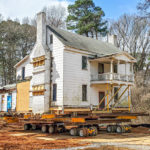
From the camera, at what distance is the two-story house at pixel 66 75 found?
881 inches

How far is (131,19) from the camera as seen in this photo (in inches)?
1815

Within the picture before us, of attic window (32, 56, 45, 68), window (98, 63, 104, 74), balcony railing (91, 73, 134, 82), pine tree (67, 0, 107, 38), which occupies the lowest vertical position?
A: balcony railing (91, 73, 134, 82)

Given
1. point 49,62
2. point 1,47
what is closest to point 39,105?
point 49,62

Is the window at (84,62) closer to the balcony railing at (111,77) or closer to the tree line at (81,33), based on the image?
the balcony railing at (111,77)

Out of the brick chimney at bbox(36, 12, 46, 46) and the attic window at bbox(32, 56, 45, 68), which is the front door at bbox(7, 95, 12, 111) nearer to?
the attic window at bbox(32, 56, 45, 68)

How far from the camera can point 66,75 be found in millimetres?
22297

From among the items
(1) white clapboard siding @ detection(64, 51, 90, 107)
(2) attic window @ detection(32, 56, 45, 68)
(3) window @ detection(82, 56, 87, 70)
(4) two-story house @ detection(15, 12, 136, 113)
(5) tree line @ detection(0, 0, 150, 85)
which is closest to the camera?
(1) white clapboard siding @ detection(64, 51, 90, 107)

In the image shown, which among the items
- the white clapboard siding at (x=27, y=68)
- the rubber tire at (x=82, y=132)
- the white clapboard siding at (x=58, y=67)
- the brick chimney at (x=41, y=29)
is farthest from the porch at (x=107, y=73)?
the rubber tire at (x=82, y=132)

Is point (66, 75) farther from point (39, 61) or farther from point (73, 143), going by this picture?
point (73, 143)

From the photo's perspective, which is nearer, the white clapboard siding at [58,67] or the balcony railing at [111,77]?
the white clapboard siding at [58,67]

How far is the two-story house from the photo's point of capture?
22375 mm

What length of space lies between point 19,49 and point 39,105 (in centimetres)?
2589

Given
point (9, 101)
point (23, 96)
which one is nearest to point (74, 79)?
point (23, 96)

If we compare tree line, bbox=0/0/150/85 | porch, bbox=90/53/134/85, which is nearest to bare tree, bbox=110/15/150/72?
tree line, bbox=0/0/150/85
